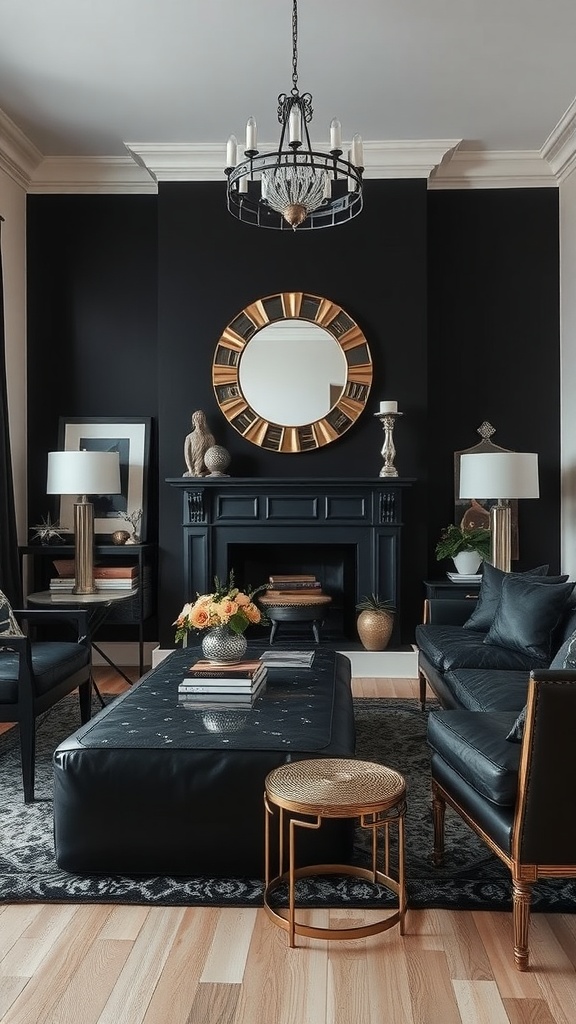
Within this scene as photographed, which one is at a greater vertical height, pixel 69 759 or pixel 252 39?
pixel 252 39

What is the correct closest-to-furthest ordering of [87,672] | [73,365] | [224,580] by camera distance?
[87,672] < [224,580] < [73,365]

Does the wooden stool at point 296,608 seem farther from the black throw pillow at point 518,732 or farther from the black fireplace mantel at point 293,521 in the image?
the black throw pillow at point 518,732

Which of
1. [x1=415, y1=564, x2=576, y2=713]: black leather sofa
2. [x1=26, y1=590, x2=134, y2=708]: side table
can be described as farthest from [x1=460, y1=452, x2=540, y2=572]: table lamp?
[x1=26, y1=590, x2=134, y2=708]: side table

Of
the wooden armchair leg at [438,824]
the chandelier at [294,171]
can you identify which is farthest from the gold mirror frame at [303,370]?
the wooden armchair leg at [438,824]

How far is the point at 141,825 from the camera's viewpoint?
2641 millimetres

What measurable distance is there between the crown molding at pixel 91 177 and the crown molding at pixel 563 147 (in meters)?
2.70

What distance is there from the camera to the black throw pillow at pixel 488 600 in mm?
4438

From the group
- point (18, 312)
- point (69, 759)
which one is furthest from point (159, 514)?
point (69, 759)

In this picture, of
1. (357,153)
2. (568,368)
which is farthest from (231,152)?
(568,368)

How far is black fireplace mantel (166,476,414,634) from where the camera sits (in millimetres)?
5641

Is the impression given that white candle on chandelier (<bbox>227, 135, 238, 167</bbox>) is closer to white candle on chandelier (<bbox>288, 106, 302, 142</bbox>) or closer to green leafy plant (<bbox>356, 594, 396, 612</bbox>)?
white candle on chandelier (<bbox>288, 106, 302, 142</bbox>)

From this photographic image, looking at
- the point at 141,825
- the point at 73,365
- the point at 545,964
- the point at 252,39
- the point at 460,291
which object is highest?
the point at 252,39

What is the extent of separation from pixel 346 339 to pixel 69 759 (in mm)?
3826

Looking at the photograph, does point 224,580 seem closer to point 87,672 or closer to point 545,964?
point 87,672
